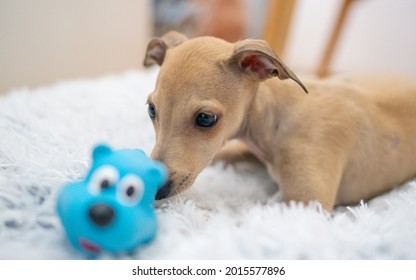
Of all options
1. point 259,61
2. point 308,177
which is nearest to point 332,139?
point 308,177

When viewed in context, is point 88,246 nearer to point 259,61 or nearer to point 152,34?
point 259,61

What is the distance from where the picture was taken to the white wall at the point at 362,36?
136 inches

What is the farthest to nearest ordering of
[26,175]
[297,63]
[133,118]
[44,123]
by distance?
[297,63] → [133,118] → [44,123] → [26,175]

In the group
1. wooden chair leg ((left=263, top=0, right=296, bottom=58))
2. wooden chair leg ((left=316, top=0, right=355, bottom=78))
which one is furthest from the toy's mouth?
wooden chair leg ((left=316, top=0, right=355, bottom=78))

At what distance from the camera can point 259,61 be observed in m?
1.51

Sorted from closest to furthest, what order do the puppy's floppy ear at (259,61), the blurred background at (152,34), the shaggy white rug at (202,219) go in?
the shaggy white rug at (202,219), the puppy's floppy ear at (259,61), the blurred background at (152,34)

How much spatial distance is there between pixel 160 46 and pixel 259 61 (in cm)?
55

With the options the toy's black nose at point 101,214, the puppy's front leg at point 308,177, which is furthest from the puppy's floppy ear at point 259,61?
the toy's black nose at point 101,214

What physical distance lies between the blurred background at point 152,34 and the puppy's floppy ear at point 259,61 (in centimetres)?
178

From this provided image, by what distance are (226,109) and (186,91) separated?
0.60 feet

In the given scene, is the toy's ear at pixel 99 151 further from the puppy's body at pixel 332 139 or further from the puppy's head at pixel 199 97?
the puppy's body at pixel 332 139
